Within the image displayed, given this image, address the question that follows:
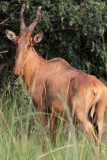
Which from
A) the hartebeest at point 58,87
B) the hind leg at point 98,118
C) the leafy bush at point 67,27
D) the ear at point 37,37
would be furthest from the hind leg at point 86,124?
the leafy bush at point 67,27

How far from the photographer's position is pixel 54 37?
8.53 m

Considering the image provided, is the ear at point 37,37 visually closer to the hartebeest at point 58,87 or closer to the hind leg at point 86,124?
the hartebeest at point 58,87

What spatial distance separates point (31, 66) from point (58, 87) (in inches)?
44.8

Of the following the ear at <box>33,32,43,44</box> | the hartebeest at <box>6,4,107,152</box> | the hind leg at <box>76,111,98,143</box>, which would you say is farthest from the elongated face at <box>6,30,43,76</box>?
the hind leg at <box>76,111,98,143</box>

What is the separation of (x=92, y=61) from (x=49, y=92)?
3707 millimetres

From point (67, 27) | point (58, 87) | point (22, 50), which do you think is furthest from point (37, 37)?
point (67, 27)

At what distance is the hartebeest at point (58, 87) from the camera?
17.0 feet

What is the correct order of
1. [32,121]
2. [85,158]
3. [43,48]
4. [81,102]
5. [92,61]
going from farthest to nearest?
[92,61] < [43,48] < [32,121] < [81,102] < [85,158]

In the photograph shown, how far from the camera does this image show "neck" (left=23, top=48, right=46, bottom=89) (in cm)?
664

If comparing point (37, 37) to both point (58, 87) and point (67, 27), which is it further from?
point (67, 27)

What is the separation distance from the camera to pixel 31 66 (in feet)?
22.2

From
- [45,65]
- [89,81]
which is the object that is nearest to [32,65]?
[45,65]

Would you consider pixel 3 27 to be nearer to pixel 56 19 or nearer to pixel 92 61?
pixel 56 19

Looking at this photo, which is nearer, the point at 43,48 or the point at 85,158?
the point at 85,158
